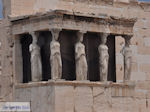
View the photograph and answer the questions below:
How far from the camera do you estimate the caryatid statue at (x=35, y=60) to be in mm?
13266

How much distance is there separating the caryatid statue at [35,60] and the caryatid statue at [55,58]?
1.57 feet

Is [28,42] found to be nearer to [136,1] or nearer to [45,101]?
[45,101]

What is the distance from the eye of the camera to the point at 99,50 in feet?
45.9

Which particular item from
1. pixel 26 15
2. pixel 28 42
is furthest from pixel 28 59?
pixel 26 15

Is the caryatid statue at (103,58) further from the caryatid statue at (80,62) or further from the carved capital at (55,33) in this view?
the carved capital at (55,33)

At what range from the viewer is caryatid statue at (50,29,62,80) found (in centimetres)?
1291

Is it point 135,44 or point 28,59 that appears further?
point 135,44

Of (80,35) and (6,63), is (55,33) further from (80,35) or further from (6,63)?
(6,63)

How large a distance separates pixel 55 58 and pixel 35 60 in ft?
2.05

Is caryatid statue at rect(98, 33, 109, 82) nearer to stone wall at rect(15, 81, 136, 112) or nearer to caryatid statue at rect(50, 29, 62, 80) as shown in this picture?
stone wall at rect(15, 81, 136, 112)

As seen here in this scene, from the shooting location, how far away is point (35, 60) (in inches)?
523

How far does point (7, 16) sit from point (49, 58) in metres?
1.65

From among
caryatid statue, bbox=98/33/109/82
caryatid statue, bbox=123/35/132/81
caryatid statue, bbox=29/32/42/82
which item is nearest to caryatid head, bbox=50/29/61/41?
caryatid statue, bbox=29/32/42/82

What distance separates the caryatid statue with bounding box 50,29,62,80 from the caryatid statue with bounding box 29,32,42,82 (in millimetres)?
480
